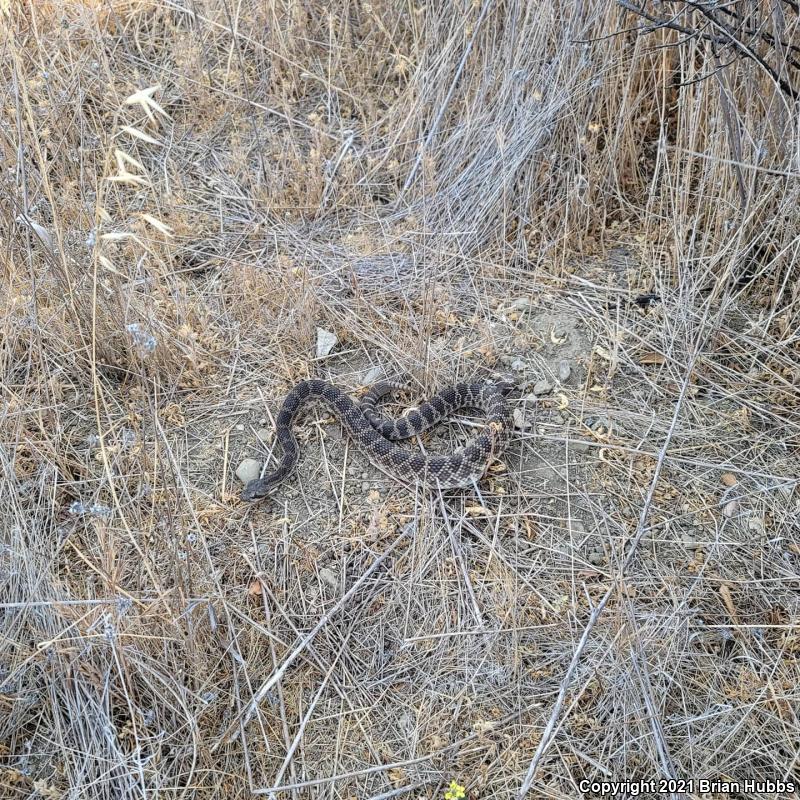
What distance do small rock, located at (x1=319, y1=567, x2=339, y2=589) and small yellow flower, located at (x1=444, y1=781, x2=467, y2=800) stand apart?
108 cm

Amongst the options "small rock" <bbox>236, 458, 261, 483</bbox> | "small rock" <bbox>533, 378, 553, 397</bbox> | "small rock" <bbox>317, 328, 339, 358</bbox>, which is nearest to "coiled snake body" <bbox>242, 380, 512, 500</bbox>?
"small rock" <bbox>236, 458, 261, 483</bbox>

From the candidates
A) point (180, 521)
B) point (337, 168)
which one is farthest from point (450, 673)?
point (337, 168)

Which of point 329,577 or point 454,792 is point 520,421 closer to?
point 329,577

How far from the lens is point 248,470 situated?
432 centimetres

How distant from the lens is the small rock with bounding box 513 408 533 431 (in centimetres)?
442

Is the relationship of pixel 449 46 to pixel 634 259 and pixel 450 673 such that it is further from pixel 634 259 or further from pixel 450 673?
pixel 450 673

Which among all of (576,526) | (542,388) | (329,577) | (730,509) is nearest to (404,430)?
(542,388)

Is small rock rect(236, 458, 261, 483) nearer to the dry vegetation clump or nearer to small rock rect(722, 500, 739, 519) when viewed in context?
the dry vegetation clump

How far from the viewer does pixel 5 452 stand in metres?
3.73

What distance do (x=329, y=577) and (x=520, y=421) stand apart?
1.39 meters

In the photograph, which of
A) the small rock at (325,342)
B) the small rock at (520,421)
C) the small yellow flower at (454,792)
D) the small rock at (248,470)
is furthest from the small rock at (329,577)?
the small rock at (325,342)

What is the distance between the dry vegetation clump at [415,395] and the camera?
3232 mm

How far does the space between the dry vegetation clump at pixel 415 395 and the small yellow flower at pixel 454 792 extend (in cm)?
6

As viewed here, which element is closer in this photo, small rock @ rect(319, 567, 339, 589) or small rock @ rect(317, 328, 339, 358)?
small rock @ rect(319, 567, 339, 589)
